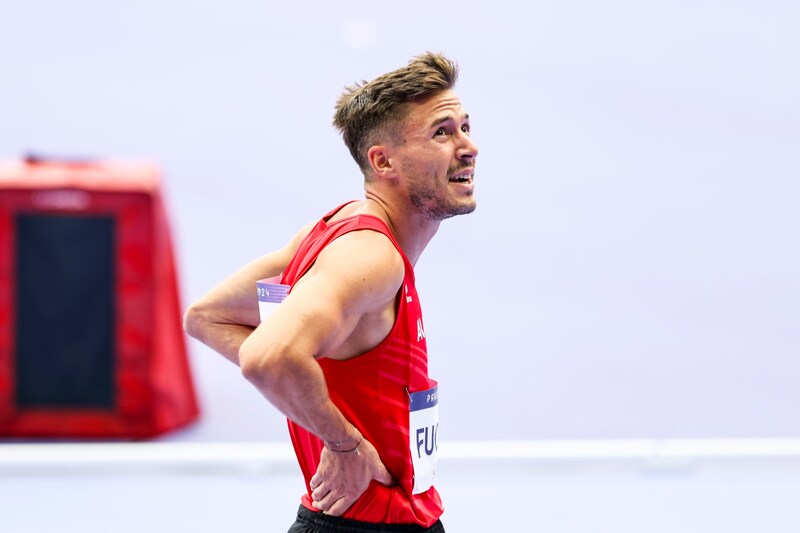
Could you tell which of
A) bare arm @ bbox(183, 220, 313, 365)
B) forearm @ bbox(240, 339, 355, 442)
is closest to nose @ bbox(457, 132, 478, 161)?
bare arm @ bbox(183, 220, 313, 365)

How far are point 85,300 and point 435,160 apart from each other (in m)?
3.04

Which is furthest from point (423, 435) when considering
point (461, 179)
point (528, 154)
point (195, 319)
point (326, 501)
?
point (528, 154)

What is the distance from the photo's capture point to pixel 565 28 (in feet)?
24.7

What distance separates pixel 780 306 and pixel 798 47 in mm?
2129

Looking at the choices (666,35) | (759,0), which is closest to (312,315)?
(666,35)

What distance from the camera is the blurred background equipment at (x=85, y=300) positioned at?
452 cm

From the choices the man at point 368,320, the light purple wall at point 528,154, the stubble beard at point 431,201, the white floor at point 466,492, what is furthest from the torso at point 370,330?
the light purple wall at point 528,154

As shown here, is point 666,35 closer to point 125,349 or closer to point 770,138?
point 770,138

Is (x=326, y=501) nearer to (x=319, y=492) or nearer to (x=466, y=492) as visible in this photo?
(x=319, y=492)

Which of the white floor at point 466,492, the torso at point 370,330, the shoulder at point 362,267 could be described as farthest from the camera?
the white floor at point 466,492

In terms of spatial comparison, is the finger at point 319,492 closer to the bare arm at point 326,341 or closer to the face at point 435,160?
the bare arm at point 326,341

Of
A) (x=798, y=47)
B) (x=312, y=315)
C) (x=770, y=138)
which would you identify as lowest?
(x=312, y=315)

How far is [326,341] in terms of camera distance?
1634 mm

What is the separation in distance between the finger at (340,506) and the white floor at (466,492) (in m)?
2.10
